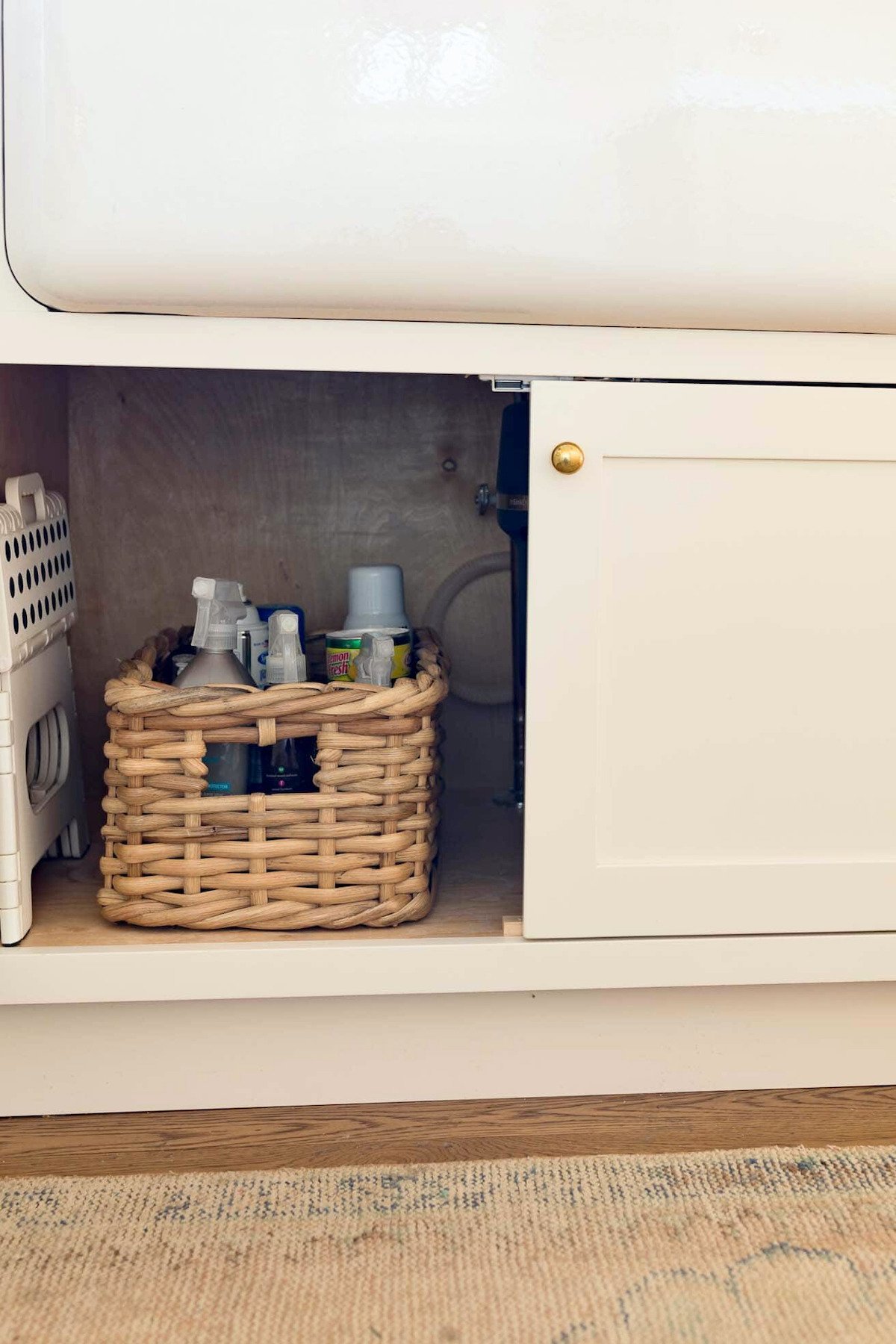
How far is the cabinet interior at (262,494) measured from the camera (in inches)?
52.1

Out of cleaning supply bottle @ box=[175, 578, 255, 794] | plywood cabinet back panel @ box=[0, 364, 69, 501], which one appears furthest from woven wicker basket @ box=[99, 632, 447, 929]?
plywood cabinet back panel @ box=[0, 364, 69, 501]

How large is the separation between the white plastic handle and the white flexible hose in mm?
462

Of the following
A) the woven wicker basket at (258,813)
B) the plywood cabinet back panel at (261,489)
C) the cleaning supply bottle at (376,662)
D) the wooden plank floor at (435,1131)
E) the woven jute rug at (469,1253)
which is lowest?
the wooden plank floor at (435,1131)

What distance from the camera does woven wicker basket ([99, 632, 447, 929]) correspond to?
941 mm

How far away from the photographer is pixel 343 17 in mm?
825

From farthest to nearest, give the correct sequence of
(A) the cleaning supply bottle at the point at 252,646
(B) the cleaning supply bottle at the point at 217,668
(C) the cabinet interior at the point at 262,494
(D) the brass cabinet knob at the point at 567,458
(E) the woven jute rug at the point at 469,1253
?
(C) the cabinet interior at the point at 262,494
(A) the cleaning supply bottle at the point at 252,646
(B) the cleaning supply bottle at the point at 217,668
(D) the brass cabinet knob at the point at 567,458
(E) the woven jute rug at the point at 469,1253

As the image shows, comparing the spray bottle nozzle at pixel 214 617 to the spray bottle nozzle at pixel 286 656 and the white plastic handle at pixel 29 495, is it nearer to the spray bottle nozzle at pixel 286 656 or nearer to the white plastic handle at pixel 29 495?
the spray bottle nozzle at pixel 286 656

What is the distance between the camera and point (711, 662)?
0.93 meters

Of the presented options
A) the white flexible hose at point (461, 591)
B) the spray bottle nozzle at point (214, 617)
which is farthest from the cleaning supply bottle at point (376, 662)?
the white flexible hose at point (461, 591)

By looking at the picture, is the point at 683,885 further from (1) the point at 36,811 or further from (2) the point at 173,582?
(2) the point at 173,582

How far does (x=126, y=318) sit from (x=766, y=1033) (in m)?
0.75

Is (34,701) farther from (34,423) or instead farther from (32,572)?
(34,423)

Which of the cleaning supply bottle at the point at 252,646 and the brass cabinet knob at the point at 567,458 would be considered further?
the cleaning supply bottle at the point at 252,646

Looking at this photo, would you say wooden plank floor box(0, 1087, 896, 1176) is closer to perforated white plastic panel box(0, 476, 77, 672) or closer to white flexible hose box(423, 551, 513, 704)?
perforated white plastic panel box(0, 476, 77, 672)
